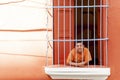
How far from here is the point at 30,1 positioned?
315 centimetres

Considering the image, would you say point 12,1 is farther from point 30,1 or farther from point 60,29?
point 60,29

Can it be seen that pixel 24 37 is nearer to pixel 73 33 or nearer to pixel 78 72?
pixel 73 33

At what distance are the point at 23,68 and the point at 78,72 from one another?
1.71ft

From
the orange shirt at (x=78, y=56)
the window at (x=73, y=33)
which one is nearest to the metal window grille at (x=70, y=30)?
the window at (x=73, y=33)

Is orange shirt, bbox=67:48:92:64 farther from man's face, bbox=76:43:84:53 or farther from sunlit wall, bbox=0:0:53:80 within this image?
sunlit wall, bbox=0:0:53:80

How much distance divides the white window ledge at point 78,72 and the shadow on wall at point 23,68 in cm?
20

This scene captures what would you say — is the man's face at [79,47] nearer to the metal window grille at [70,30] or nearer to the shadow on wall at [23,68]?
the metal window grille at [70,30]

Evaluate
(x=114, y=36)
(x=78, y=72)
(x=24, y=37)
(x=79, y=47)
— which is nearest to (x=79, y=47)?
(x=79, y=47)

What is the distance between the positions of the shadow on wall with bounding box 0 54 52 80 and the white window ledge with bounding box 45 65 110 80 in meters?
0.20

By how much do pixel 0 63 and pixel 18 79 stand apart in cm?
21

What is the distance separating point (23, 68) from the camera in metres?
3.15

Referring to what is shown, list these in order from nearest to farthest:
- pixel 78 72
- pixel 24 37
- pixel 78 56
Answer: pixel 78 72, pixel 78 56, pixel 24 37

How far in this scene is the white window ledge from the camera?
290 centimetres

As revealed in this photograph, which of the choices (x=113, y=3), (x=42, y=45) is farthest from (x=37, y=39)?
(x=113, y=3)
